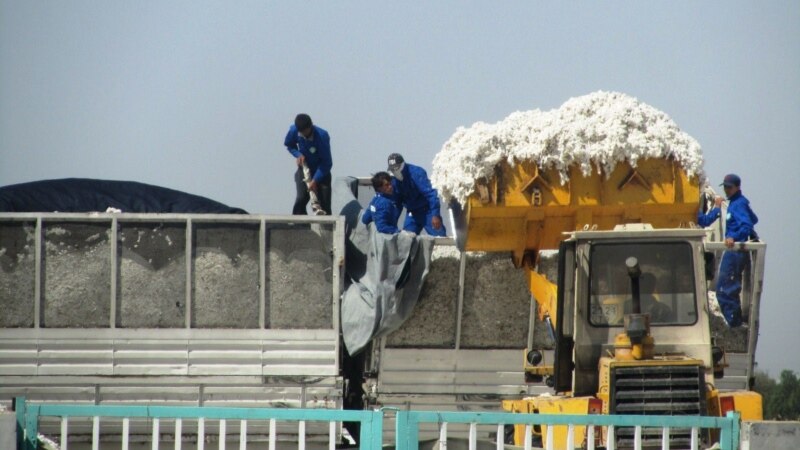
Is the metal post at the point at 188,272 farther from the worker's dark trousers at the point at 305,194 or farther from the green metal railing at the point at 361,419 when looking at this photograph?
the green metal railing at the point at 361,419

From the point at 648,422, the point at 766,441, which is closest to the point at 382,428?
the point at 648,422

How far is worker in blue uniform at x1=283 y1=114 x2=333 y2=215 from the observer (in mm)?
13555

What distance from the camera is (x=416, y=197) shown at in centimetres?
1312

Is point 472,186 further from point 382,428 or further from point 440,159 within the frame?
point 382,428

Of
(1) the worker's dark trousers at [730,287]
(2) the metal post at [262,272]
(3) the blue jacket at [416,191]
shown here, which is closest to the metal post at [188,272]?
(2) the metal post at [262,272]

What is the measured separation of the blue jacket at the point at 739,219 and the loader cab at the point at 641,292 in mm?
3112

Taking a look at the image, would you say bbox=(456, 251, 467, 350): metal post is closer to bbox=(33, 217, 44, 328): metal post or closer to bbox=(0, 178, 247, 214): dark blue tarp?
bbox=(0, 178, 247, 214): dark blue tarp

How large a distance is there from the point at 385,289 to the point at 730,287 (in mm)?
3233

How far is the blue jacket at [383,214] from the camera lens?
41.2 ft

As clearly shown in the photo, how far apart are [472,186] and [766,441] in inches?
140

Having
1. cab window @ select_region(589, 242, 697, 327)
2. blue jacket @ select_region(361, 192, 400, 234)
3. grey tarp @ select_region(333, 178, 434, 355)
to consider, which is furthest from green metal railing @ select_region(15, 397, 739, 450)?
blue jacket @ select_region(361, 192, 400, 234)

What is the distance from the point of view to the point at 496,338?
41.2 feet

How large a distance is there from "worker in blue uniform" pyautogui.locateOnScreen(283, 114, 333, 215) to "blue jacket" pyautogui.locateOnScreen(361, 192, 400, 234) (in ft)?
3.12

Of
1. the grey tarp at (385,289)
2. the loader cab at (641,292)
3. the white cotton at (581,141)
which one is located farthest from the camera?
the grey tarp at (385,289)
